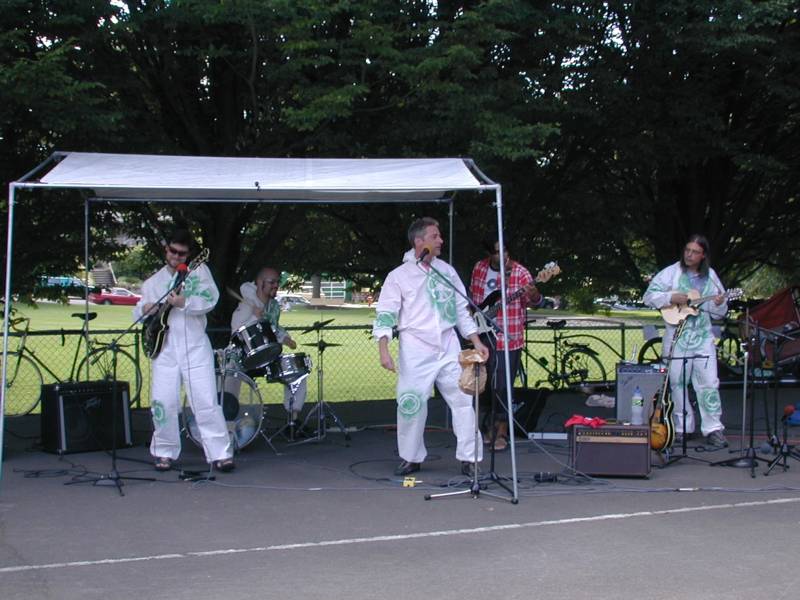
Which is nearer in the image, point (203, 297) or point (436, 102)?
point (203, 297)

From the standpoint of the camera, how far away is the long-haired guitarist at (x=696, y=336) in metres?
8.83

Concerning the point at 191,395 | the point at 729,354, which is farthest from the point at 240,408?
the point at 729,354

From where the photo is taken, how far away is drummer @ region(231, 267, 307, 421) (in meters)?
8.95

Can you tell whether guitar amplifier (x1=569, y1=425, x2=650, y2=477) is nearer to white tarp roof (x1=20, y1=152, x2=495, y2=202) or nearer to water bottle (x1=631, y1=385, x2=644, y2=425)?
water bottle (x1=631, y1=385, x2=644, y2=425)

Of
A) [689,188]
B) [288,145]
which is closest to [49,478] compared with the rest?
[288,145]

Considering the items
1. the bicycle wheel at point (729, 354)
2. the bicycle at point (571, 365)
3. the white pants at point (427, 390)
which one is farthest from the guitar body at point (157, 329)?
the bicycle wheel at point (729, 354)

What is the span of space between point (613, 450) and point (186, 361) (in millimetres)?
3406

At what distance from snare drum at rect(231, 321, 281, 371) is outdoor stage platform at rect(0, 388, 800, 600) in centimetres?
86

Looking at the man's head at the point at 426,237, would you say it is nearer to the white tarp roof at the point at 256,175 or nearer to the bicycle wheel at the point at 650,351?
the white tarp roof at the point at 256,175

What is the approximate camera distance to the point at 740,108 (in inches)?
496

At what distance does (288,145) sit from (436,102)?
200cm

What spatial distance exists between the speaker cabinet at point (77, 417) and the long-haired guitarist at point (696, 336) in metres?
5.11

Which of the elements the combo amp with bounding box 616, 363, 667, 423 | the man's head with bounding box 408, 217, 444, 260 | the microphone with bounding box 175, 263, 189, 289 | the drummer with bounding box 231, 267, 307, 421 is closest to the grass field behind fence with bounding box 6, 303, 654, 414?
the drummer with bounding box 231, 267, 307, 421

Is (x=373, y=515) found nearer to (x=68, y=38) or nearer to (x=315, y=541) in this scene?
(x=315, y=541)
